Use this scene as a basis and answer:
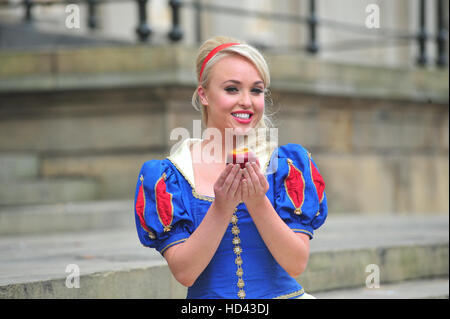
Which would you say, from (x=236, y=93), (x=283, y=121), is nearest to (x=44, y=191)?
(x=283, y=121)

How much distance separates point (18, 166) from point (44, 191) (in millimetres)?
548

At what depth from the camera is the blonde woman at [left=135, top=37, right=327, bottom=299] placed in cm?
222

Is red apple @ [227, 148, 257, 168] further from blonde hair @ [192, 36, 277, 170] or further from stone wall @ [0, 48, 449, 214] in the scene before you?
stone wall @ [0, 48, 449, 214]

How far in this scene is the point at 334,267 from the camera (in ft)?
13.4

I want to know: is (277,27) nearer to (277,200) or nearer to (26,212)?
(26,212)

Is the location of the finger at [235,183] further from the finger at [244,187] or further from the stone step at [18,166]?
the stone step at [18,166]

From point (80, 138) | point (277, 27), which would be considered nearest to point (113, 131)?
point (80, 138)

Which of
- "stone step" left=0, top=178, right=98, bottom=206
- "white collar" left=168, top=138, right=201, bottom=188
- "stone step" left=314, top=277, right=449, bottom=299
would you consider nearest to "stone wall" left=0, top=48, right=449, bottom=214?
"stone step" left=0, top=178, right=98, bottom=206

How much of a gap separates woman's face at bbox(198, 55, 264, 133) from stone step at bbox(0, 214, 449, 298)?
1204 mm

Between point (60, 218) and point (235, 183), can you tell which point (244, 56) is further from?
point (60, 218)

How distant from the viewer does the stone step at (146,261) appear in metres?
3.22

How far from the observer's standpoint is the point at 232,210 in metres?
2.18

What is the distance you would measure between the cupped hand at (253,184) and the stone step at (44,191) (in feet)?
12.7
